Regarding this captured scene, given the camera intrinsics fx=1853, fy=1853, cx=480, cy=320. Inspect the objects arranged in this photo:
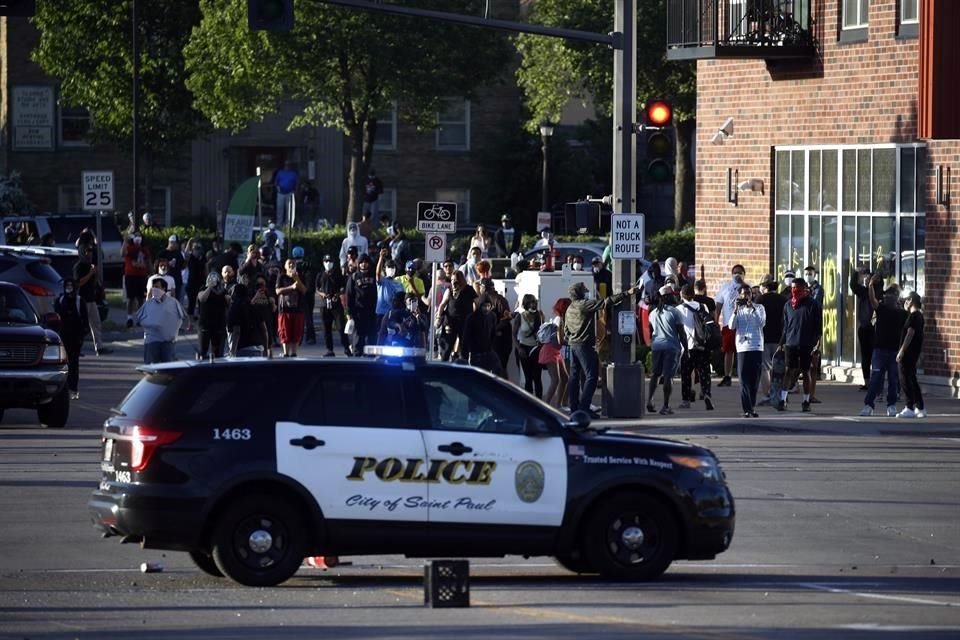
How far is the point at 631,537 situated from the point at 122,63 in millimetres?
46459

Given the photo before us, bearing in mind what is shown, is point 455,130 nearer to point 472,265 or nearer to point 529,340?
point 472,265

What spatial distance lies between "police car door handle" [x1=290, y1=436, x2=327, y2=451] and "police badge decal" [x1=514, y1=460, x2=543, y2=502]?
4.47 ft

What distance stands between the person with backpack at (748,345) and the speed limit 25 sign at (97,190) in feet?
56.5

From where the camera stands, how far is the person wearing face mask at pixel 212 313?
89.6 feet

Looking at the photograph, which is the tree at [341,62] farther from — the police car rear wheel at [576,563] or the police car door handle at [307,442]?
the police car door handle at [307,442]

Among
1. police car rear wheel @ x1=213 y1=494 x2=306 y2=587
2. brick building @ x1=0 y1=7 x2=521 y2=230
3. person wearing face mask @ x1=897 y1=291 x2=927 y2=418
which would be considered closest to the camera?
police car rear wheel @ x1=213 y1=494 x2=306 y2=587

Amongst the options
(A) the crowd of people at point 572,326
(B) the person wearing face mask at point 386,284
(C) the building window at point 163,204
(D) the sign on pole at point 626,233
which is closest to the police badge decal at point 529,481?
(A) the crowd of people at point 572,326

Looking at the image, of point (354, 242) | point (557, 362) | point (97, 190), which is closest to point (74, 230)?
point (97, 190)

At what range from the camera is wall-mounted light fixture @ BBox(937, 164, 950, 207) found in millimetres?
28000

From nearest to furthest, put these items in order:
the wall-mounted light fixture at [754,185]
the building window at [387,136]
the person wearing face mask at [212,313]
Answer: the person wearing face mask at [212,313] < the wall-mounted light fixture at [754,185] < the building window at [387,136]

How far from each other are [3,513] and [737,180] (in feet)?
63.9

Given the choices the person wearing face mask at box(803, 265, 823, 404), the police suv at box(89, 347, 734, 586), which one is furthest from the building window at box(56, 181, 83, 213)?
the police suv at box(89, 347, 734, 586)

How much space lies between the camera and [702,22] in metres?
31.7

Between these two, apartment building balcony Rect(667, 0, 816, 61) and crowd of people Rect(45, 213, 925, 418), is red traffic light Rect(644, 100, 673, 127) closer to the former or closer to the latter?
crowd of people Rect(45, 213, 925, 418)
